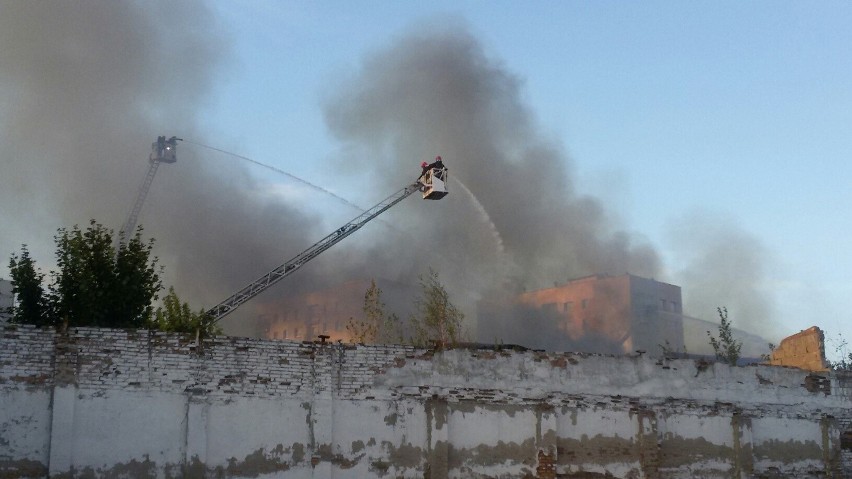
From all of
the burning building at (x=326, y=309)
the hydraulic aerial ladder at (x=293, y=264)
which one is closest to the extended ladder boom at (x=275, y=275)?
the hydraulic aerial ladder at (x=293, y=264)

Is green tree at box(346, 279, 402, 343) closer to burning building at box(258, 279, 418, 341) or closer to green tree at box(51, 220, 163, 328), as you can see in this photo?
green tree at box(51, 220, 163, 328)

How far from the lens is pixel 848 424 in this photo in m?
19.6

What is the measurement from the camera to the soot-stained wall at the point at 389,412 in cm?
1362

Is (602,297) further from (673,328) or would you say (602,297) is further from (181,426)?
(181,426)

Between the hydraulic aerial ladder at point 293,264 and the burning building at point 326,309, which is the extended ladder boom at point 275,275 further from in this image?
the burning building at point 326,309

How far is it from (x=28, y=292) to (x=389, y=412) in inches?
299

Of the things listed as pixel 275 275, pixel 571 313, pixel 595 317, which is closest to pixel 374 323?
pixel 275 275

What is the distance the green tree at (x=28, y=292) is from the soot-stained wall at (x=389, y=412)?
3.46m

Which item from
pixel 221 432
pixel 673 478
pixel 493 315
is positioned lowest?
pixel 673 478

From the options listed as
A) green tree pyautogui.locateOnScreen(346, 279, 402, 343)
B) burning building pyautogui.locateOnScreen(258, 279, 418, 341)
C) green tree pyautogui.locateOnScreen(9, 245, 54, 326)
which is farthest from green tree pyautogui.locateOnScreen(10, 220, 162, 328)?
burning building pyautogui.locateOnScreen(258, 279, 418, 341)

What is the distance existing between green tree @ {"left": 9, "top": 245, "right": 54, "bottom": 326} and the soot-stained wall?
11.3 ft

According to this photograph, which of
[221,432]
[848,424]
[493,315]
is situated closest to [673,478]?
[848,424]

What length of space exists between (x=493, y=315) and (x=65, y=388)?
152ft

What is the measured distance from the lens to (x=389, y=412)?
617 inches
